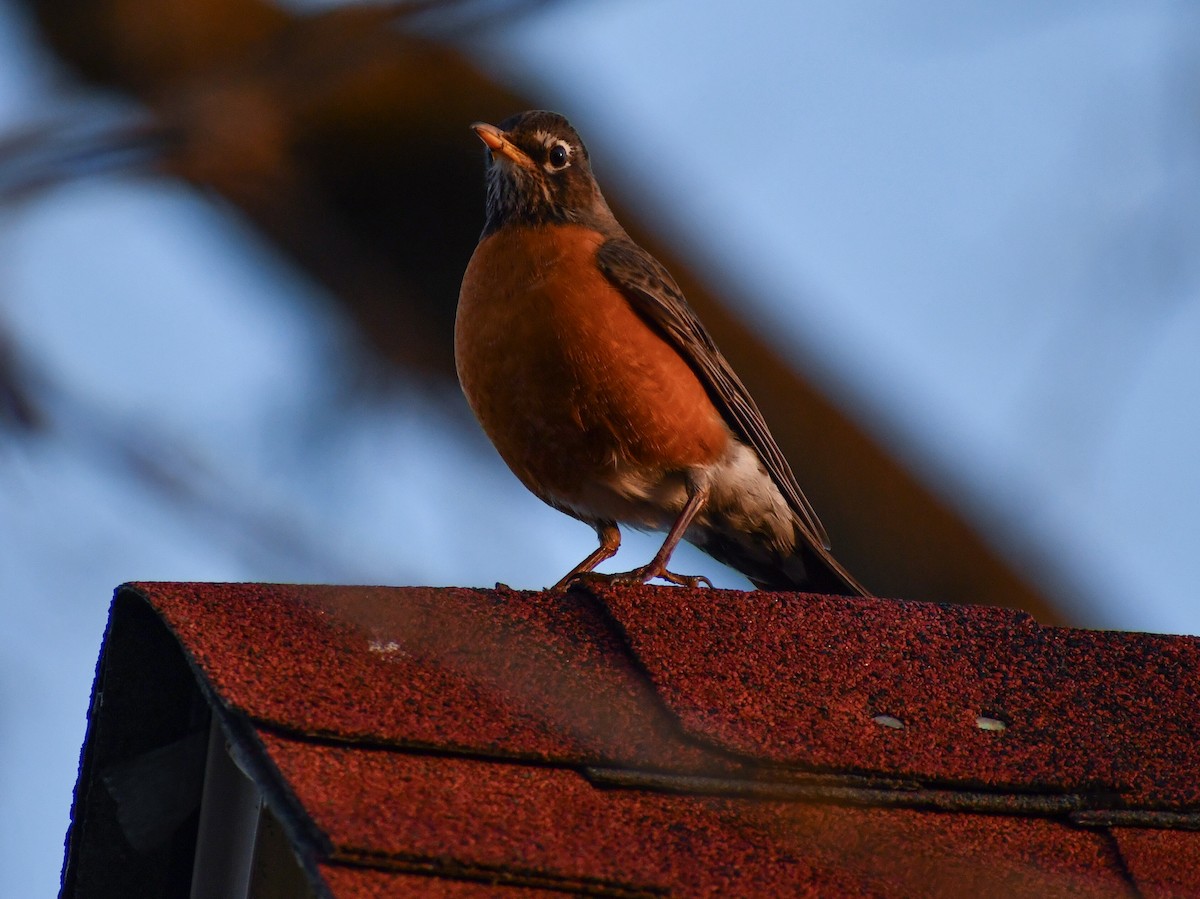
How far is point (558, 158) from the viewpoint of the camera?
16.1 feet

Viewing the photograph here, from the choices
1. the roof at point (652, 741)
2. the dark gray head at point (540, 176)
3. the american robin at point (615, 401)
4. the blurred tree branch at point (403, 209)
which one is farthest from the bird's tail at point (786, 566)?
the roof at point (652, 741)

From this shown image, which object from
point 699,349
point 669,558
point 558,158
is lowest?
point 669,558

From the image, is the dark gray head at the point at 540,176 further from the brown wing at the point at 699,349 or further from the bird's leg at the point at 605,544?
the bird's leg at the point at 605,544

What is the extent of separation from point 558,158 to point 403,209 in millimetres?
851

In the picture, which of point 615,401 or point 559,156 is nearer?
point 615,401

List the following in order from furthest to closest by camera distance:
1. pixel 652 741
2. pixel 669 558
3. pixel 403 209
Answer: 1. pixel 403 209
2. pixel 669 558
3. pixel 652 741

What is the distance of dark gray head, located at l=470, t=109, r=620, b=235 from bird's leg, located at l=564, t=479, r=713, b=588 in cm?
91

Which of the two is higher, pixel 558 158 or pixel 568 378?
pixel 558 158

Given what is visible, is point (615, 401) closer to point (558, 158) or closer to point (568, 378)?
point (568, 378)

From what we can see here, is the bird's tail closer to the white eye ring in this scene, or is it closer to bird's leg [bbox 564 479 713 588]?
bird's leg [bbox 564 479 713 588]

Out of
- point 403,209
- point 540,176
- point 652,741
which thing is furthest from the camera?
point 540,176

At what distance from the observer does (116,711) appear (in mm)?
2539

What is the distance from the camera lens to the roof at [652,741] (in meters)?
2.04

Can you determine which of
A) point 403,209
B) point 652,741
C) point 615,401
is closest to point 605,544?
point 615,401
